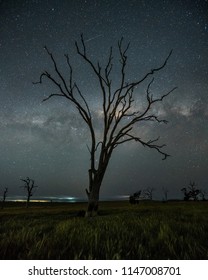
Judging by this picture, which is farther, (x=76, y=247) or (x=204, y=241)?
(x=204, y=241)

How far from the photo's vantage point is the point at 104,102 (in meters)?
18.0

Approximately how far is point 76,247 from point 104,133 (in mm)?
15173

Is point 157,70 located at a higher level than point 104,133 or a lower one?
higher

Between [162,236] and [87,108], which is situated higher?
[87,108]
